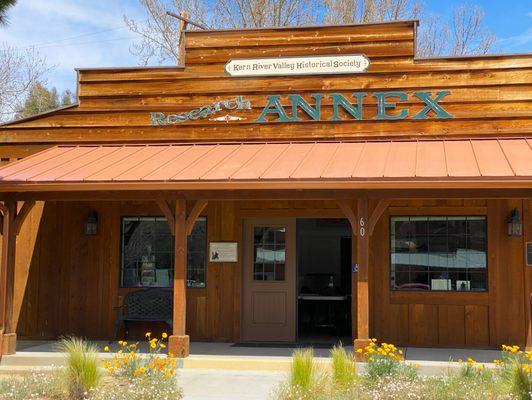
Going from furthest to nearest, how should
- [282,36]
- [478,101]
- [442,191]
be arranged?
[282,36] → [478,101] → [442,191]

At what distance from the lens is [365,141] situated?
11.6 metres

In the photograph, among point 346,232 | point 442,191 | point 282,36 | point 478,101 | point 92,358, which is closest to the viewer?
point 92,358

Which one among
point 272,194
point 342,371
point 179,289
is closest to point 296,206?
point 272,194

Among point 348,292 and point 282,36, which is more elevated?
point 282,36

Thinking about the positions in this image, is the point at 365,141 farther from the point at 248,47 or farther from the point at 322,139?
the point at 248,47

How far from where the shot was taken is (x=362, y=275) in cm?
989

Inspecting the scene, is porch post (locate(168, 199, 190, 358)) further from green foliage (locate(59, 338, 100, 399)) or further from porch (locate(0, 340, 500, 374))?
green foliage (locate(59, 338, 100, 399))

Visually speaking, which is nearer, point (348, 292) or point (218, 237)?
point (218, 237)

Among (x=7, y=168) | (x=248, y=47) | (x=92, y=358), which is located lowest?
(x=92, y=358)

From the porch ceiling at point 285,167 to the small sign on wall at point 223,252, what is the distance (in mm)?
1691

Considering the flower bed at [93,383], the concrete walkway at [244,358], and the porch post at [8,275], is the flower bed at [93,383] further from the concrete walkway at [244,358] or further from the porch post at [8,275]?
the porch post at [8,275]

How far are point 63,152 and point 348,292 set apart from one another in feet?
20.5

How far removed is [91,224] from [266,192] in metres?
3.96

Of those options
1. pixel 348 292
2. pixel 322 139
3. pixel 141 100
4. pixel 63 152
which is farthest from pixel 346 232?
pixel 63 152
